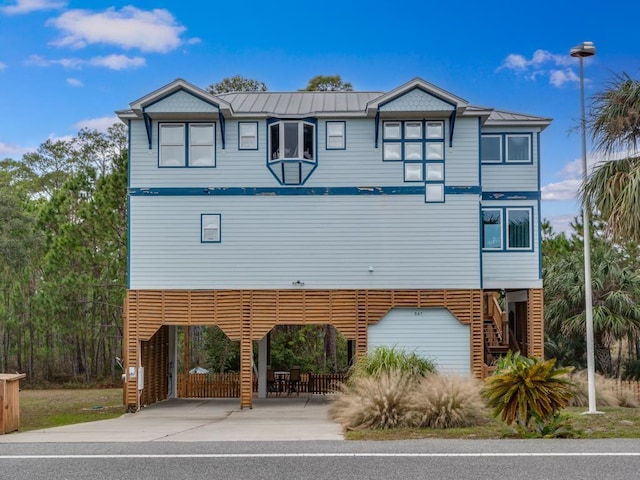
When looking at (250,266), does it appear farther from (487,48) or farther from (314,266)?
(487,48)

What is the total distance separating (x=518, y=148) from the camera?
23.1 metres

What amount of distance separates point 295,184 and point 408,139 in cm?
352

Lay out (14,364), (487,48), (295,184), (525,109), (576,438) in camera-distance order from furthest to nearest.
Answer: (14,364) < (487,48) < (525,109) < (295,184) < (576,438)

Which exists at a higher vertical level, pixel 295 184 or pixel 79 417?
pixel 295 184

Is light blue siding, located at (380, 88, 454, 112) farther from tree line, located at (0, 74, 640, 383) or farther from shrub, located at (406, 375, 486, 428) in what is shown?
shrub, located at (406, 375, 486, 428)

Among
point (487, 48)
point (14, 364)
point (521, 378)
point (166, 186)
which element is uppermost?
point (487, 48)

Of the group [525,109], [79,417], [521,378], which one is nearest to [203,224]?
[79,417]

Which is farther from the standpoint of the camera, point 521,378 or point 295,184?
point 295,184

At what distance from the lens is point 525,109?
79.2ft

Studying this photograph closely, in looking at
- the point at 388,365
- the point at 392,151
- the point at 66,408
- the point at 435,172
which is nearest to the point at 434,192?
the point at 435,172

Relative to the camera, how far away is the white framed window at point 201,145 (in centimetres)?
2217

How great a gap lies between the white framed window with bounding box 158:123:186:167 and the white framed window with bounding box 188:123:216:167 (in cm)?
26

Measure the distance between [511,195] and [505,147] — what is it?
148 cm

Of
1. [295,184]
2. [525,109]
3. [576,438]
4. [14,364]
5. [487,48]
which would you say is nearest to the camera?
[576,438]
